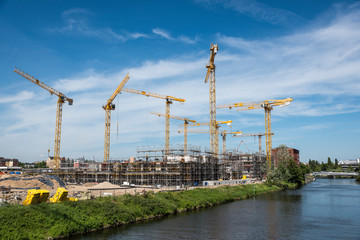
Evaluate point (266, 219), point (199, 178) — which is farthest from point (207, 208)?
point (199, 178)

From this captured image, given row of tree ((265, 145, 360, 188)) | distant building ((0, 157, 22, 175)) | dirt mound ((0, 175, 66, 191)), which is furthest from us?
distant building ((0, 157, 22, 175))

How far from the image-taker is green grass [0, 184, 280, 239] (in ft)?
73.9

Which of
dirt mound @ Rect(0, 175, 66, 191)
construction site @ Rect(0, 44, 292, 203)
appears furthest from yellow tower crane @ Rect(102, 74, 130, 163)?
dirt mound @ Rect(0, 175, 66, 191)

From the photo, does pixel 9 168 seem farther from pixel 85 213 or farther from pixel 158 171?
pixel 85 213

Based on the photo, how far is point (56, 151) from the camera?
83.7m

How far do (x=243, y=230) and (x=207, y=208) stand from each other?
14.1 metres

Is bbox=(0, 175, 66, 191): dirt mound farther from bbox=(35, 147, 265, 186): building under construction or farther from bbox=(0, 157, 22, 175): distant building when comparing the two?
bbox=(0, 157, 22, 175): distant building

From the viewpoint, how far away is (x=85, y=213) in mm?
27656

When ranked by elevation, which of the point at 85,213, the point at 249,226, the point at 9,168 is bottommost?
the point at 249,226

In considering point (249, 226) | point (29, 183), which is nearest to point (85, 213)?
point (249, 226)

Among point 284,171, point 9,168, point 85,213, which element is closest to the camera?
point 85,213

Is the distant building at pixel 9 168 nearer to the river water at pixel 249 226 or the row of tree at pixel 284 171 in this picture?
the river water at pixel 249 226

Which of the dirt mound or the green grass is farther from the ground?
the dirt mound

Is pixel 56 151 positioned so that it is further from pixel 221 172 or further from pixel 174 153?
pixel 221 172
